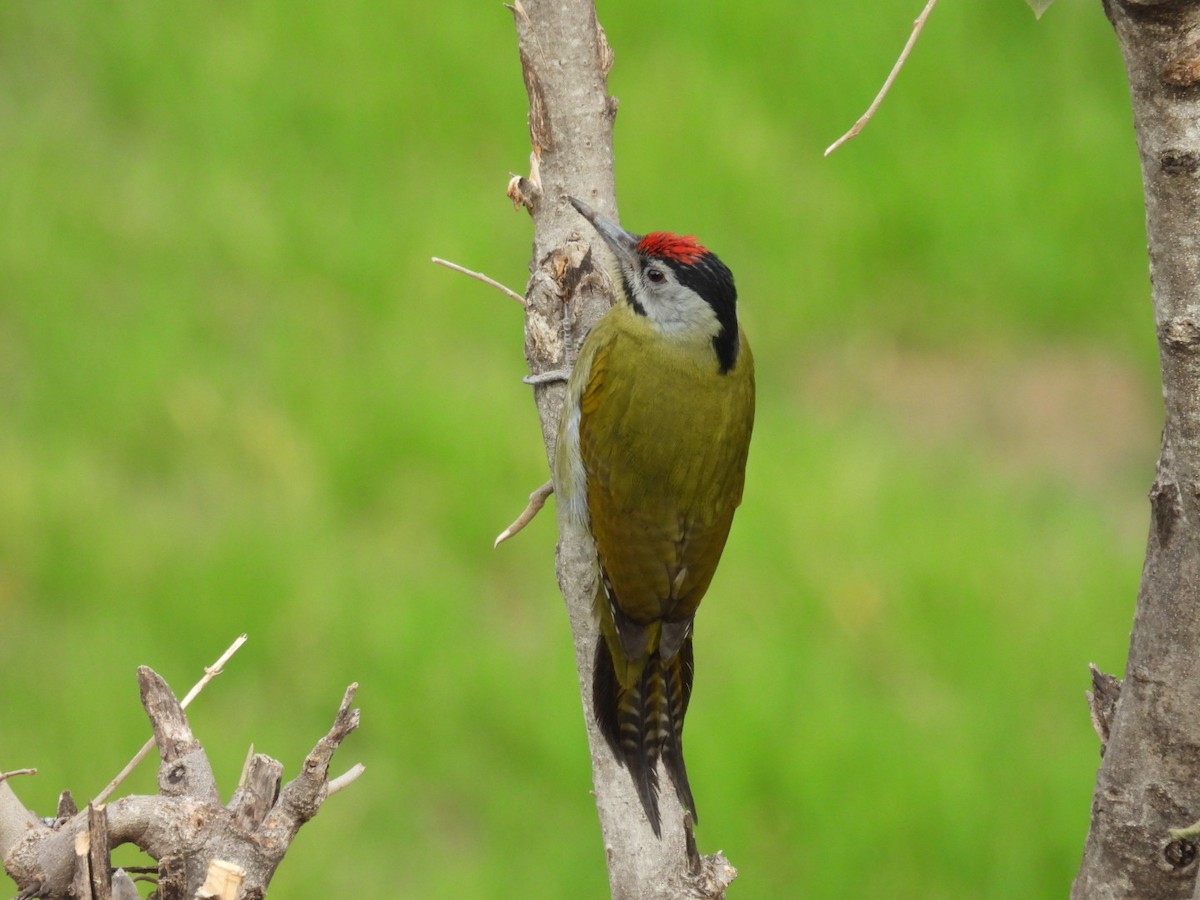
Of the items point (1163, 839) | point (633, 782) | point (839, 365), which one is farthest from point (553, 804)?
point (1163, 839)

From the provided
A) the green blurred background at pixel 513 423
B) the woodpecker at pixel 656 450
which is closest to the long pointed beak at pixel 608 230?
the woodpecker at pixel 656 450

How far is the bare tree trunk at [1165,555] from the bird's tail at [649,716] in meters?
0.70

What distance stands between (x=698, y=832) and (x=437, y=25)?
4.70 metres

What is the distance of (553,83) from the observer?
9.31 feet

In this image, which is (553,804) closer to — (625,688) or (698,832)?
(698,832)

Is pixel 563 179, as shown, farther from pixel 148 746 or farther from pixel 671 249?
pixel 148 746

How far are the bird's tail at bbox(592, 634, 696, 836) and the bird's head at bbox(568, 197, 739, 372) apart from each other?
0.76 meters

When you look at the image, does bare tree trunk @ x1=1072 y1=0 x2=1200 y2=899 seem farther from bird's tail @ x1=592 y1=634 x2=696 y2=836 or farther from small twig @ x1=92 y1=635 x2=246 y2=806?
small twig @ x1=92 y1=635 x2=246 y2=806

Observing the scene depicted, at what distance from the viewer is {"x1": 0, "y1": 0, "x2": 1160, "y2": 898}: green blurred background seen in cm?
550

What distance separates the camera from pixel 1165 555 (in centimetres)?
196

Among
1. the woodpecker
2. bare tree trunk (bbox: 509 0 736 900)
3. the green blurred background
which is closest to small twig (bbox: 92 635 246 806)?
bare tree trunk (bbox: 509 0 736 900)

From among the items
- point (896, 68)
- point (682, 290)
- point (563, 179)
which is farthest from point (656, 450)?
point (896, 68)

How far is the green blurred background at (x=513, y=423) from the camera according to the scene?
550cm

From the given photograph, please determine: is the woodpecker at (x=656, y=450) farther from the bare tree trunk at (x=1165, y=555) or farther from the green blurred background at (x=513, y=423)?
the green blurred background at (x=513, y=423)
